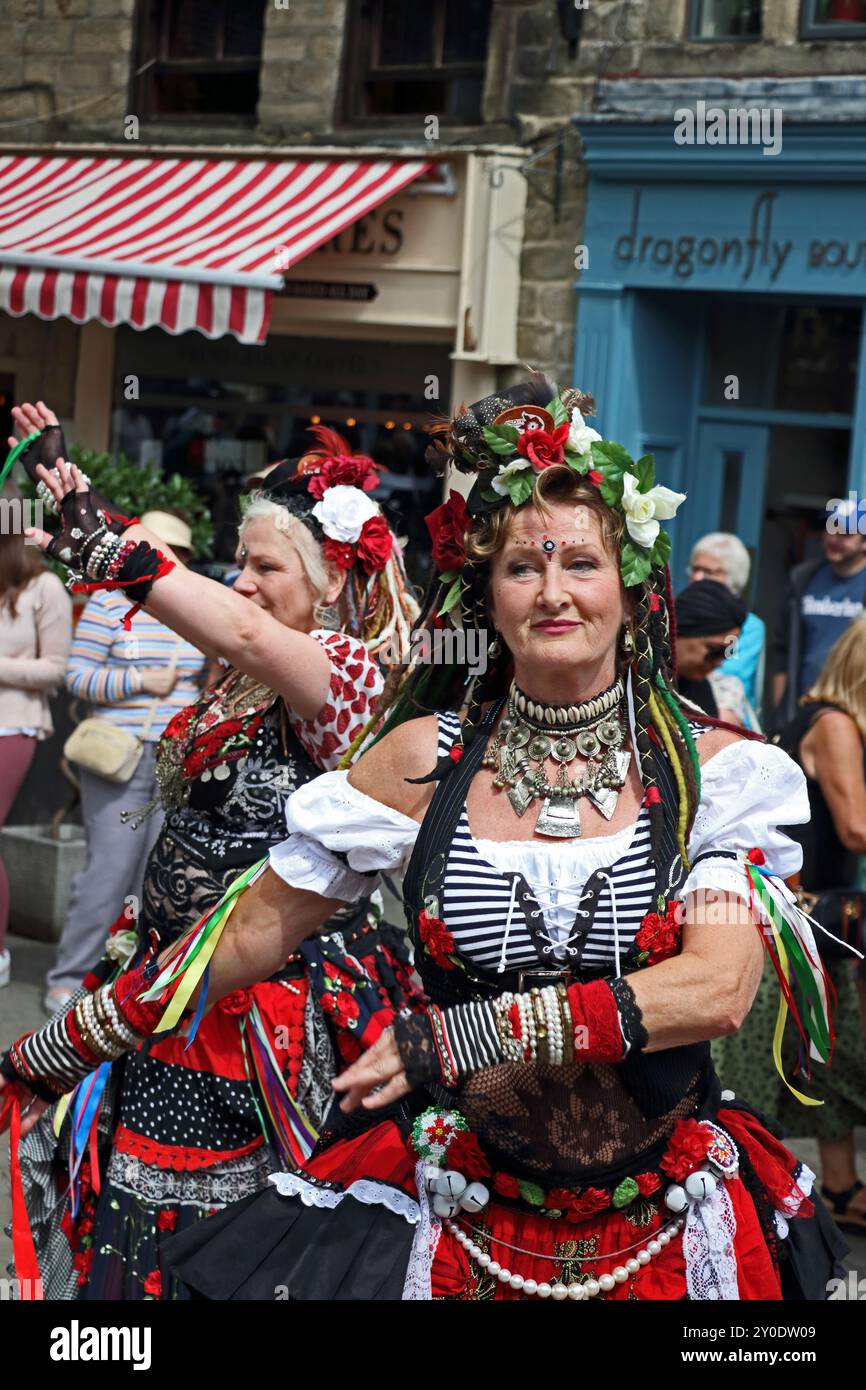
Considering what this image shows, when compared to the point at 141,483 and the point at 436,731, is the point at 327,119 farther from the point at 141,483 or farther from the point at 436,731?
the point at 436,731

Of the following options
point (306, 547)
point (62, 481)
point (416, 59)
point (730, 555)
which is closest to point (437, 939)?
point (62, 481)

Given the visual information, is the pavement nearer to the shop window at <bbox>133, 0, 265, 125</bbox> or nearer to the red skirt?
the red skirt

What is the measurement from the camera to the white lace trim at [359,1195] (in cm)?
290

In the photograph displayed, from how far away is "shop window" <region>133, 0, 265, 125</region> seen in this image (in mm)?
11680

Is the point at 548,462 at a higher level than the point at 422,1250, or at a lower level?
higher

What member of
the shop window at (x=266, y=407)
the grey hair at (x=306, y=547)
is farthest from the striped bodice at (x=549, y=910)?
the shop window at (x=266, y=407)

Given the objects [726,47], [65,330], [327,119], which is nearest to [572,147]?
[726,47]

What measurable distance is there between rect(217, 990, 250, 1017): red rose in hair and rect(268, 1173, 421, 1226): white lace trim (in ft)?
2.83

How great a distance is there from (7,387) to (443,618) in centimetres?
1072

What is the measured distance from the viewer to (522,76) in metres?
10.4

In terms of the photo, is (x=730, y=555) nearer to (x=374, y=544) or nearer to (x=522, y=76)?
(x=374, y=544)

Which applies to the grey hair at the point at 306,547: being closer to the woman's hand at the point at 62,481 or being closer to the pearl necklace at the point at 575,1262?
the woman's hand at the point at 62,481

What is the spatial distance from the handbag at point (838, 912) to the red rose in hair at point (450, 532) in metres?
2.42

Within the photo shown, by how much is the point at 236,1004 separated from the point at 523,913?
4.15 feet
